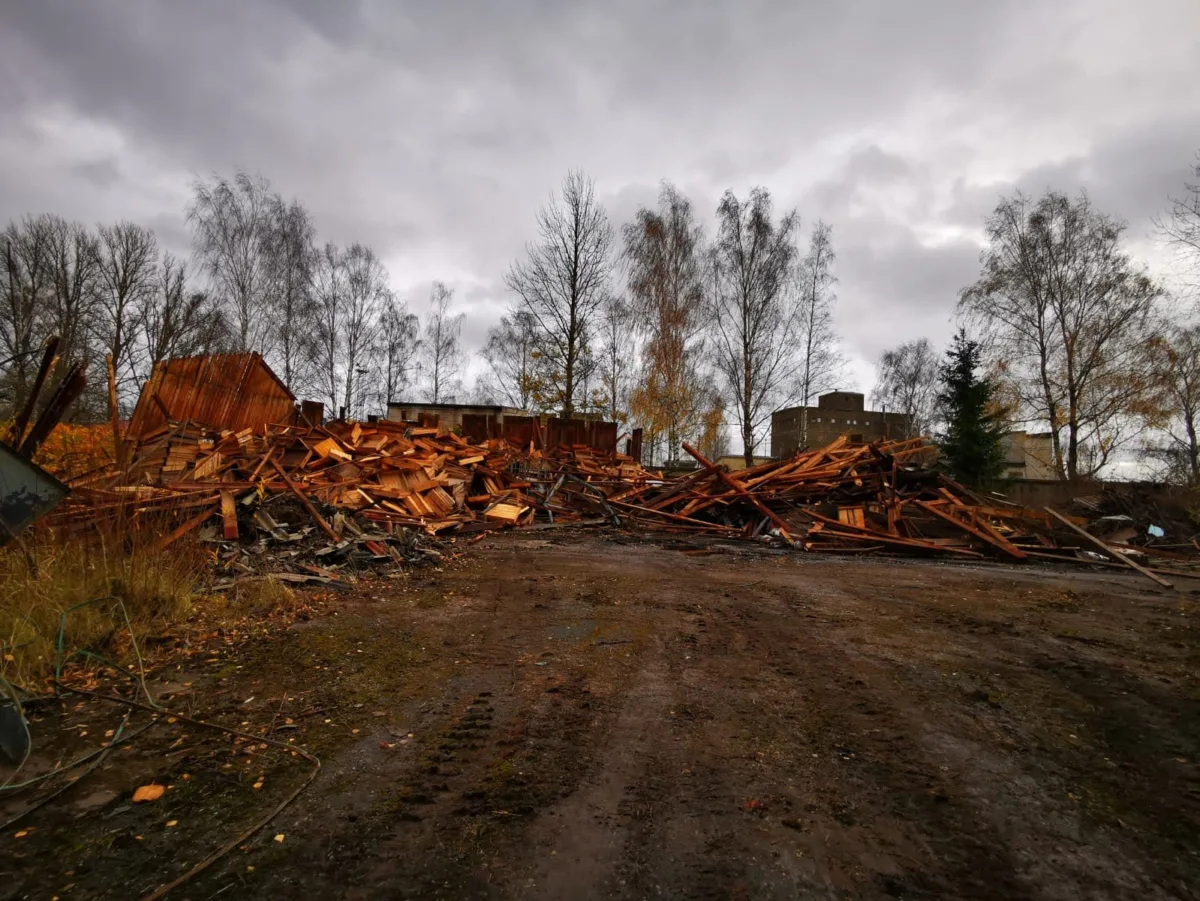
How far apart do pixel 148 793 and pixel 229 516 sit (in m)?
5.78

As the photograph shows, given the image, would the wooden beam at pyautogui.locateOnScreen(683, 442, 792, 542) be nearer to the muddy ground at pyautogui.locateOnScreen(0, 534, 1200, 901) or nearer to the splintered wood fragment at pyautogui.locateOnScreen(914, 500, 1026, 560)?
the splintered wood fragment at pyautogui.locateOnScreen(914, 500, 1026, 560)

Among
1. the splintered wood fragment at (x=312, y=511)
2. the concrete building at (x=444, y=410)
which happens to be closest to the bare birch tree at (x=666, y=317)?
the concrete building at (x=444, y=410)

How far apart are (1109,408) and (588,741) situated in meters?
28.2

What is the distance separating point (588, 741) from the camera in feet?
9.88

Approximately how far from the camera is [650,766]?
9.04 ft

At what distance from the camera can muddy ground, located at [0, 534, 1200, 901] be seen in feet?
6.64

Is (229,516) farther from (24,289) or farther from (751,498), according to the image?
(24,289)

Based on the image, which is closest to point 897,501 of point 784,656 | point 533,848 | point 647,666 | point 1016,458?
point 784,656

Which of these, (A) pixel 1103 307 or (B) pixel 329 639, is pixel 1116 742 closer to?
(B) pixel 329 639

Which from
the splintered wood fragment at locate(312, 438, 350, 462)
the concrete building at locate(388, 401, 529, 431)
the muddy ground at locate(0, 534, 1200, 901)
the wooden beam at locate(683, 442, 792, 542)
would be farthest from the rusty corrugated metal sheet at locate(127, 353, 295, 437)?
the concrete building at locate(388, 401, 529, 431)

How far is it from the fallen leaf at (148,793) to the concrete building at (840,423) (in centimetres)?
4170

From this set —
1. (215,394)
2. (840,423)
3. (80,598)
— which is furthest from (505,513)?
(840,423)

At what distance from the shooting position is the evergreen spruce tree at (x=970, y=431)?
18.9 meters

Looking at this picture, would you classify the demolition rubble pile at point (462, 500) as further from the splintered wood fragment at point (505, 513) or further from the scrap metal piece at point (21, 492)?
the scrap metal piece at point (21, 492)
